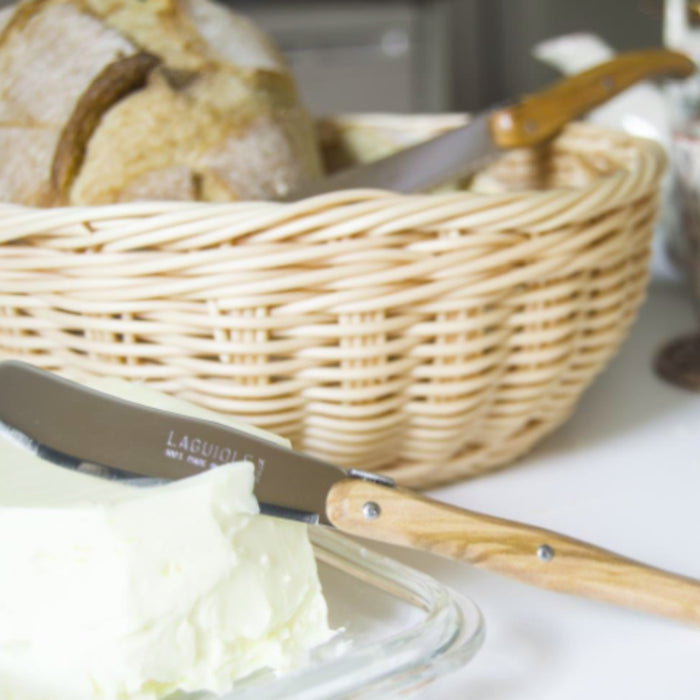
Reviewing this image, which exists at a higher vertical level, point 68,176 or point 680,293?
point 68,176

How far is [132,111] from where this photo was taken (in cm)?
62

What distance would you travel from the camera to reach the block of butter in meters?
0.37

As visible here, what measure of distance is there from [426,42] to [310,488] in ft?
7.26

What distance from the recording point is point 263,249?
0.49 m

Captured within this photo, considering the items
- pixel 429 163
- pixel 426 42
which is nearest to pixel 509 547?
pixel 429 163

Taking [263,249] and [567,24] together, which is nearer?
[263,249]

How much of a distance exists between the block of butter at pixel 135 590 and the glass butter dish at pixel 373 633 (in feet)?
0.06

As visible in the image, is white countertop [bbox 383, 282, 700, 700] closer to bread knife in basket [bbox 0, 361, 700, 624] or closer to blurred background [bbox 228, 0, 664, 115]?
bread knife in basket [bbox 0, 361, 700, 624]

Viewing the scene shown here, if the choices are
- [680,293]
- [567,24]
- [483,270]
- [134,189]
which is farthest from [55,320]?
[567,24]

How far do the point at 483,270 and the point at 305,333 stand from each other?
0.10m

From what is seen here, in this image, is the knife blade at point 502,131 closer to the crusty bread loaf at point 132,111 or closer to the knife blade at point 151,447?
the crusty bread loaf at point 132,111

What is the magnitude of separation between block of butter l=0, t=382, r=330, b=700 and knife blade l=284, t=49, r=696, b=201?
318mm

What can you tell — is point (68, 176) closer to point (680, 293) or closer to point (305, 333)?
point (305, 333)

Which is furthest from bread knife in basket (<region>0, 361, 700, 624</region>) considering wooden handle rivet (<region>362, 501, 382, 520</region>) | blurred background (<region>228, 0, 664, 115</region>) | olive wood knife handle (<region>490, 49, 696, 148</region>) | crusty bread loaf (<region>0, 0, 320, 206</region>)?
blurred background (<region>228, 0, 664, 115</region>)
